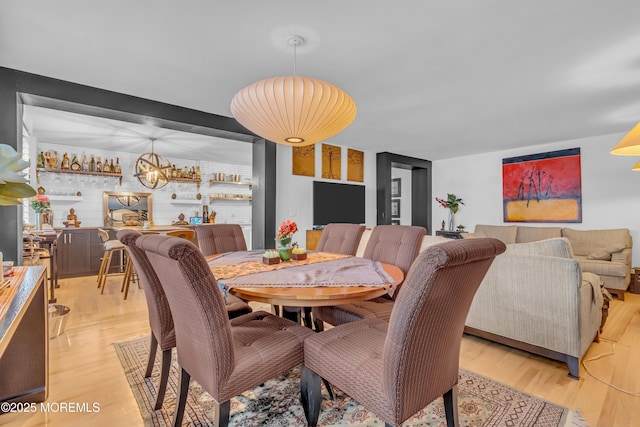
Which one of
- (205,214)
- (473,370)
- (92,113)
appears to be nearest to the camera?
(473,370)

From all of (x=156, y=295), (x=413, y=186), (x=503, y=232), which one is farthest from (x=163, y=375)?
(x=413, y=186)

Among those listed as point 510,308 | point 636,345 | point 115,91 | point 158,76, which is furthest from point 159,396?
point 636,345

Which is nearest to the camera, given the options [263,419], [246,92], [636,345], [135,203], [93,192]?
[263,419]

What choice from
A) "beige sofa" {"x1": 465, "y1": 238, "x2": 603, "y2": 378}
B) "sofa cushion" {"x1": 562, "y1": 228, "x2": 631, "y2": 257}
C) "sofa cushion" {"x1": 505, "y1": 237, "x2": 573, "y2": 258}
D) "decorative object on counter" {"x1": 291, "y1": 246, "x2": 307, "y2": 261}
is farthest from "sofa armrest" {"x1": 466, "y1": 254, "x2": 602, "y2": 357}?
"sofa cushion" {"x1": 562, "y1": 228, "x2": 631, "y2": 257}

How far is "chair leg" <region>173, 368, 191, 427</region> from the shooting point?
4.63ft

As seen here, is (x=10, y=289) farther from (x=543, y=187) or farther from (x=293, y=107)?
(x=543, y=187)

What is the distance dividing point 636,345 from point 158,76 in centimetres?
461

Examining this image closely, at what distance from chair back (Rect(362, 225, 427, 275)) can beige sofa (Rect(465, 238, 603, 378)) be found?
65 cm

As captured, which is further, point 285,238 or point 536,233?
point 536,233

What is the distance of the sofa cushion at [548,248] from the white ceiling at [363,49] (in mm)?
1457

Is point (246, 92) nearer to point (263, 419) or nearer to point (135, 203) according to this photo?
point (263, 419)

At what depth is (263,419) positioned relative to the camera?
1.62m

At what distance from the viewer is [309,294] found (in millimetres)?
1405

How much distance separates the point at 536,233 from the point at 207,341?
18.5 ft
